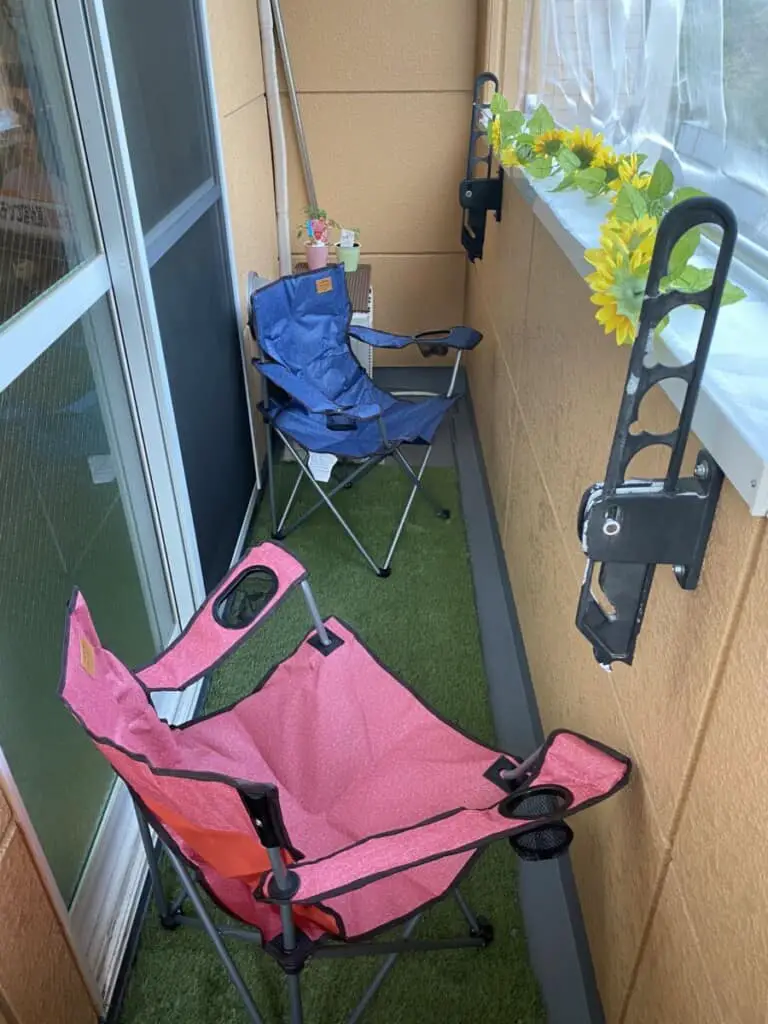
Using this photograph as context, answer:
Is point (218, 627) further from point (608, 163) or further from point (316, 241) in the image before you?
point (316, 241)

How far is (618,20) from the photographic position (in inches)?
60.6

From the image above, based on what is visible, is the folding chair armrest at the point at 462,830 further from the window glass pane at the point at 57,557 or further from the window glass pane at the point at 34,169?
the window glass pane at the point at 34,169

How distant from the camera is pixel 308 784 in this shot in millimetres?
1298

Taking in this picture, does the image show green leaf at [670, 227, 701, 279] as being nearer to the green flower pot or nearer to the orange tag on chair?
the orange tag on chair

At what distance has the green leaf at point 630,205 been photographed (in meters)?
0.92

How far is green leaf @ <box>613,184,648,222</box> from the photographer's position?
92cm

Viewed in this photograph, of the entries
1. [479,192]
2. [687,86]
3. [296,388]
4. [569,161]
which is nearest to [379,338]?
[296,388]

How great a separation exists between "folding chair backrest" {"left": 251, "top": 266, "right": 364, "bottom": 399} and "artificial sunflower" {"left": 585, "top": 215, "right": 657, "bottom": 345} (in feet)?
5.51

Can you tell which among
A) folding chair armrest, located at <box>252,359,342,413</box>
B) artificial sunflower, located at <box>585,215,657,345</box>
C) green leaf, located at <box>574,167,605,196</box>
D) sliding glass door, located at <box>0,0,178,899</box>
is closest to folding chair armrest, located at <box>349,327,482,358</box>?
Result: folding chair armrest, located at <box>252,359,342,413</box>

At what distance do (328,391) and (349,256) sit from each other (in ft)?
2.76

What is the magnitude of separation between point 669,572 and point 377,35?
115 inches

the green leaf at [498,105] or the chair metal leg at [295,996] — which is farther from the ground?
the green leaf at [498,105]

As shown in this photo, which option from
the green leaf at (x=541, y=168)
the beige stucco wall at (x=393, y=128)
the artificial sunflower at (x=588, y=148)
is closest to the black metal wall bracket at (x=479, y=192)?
the beige stucco wall at (x=393, y=128)

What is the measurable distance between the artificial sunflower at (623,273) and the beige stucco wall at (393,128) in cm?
267
